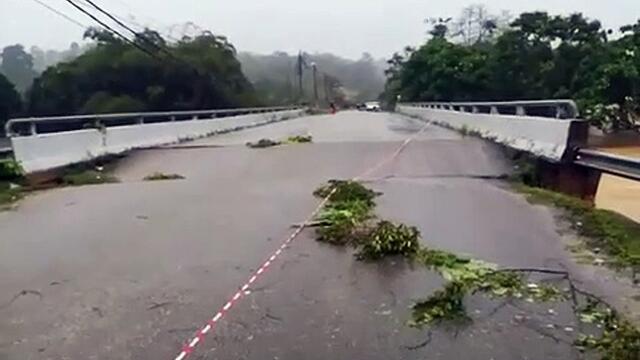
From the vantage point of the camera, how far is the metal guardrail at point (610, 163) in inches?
421

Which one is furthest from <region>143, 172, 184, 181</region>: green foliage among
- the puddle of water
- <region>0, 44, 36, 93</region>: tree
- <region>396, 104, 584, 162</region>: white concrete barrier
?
<region>0, 44, 36, 93</region>: tree

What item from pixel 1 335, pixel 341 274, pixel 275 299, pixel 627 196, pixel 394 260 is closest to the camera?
pixel 1 335

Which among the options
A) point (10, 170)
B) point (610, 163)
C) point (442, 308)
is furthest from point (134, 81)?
point (442, 308)

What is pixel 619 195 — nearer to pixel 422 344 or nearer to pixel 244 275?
pixel 244 275

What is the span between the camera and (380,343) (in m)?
5.50

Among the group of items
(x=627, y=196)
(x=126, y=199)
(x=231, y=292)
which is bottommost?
(x=627, y=196)

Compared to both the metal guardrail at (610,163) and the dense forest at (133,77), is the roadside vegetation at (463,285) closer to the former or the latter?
the metal guardrail at (610,163)

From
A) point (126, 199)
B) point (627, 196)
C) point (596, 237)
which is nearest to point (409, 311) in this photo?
point (596, 237)

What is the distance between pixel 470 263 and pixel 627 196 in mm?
14616

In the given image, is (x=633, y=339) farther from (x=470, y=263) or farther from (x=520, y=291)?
(x=470, y=263)

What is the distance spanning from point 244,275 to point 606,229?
390 cm

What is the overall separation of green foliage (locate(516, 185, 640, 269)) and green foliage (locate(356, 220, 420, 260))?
1.71m

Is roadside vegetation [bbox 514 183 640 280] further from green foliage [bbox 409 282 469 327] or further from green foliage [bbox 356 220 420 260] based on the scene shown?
green foliage [bbox 409 282 469 327]

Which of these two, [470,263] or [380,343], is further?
[470,263]
